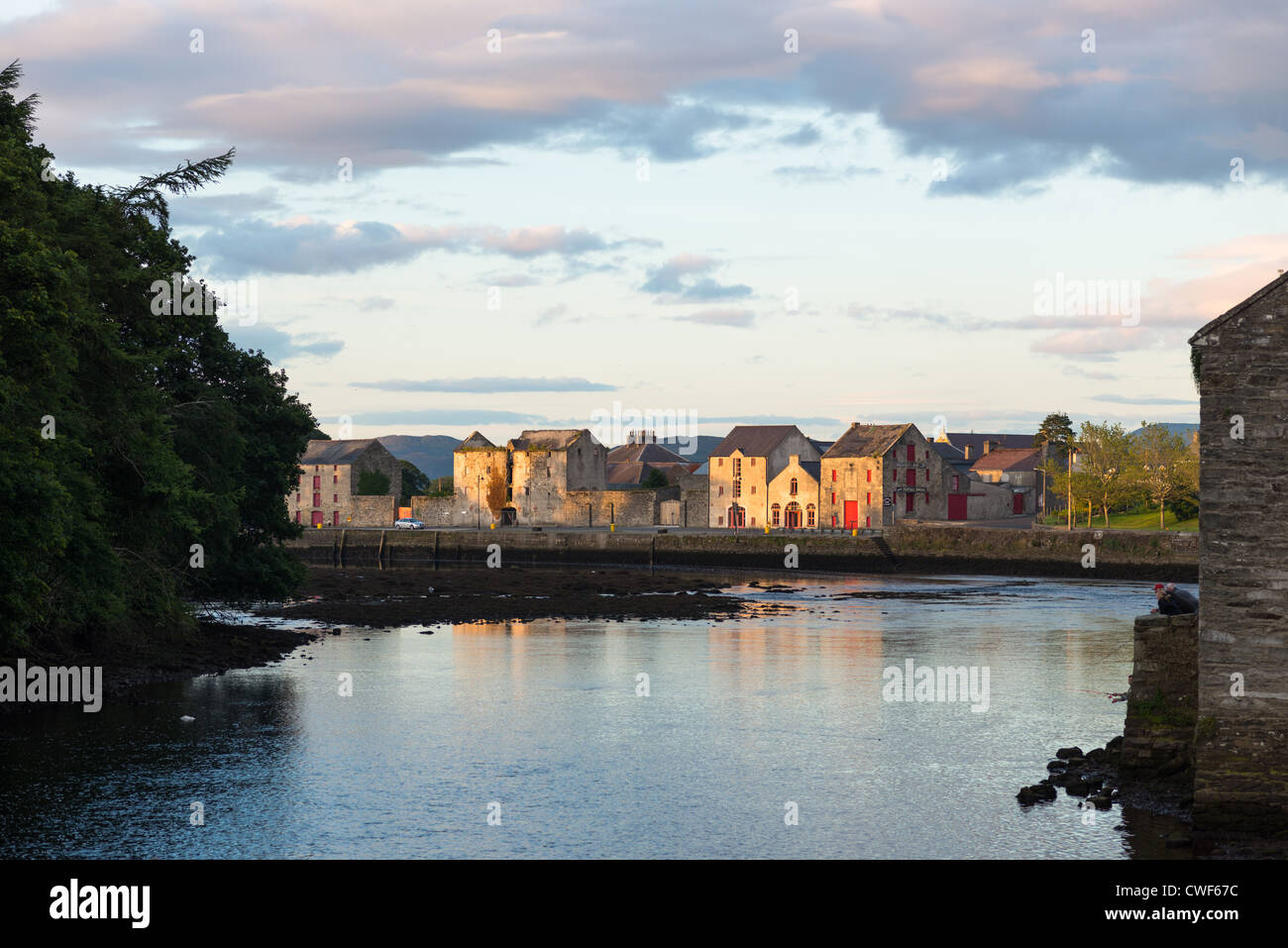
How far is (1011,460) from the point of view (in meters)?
145

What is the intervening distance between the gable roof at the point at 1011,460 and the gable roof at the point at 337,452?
68.4 metres

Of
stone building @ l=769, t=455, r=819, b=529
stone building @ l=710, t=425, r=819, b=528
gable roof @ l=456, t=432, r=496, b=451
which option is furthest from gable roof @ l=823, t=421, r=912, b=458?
gable roof @ l=456, t=432, r=496, b=451

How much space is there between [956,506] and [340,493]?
59775 mm

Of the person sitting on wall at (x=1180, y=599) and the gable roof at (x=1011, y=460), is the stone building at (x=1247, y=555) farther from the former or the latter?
the gable roof at (x=1011, y=460)

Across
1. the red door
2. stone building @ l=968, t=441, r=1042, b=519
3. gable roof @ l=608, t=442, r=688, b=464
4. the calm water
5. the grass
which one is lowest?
the calm water

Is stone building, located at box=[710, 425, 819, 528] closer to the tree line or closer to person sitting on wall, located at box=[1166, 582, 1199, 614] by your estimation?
the tree line

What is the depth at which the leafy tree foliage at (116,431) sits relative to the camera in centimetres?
2452

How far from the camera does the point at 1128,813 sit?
66.4 ft

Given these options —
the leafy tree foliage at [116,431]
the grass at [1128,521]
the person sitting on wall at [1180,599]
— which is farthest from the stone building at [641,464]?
the person sitting on wall at [1180,599]

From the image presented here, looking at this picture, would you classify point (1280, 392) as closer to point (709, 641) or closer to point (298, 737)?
point (298, 737)

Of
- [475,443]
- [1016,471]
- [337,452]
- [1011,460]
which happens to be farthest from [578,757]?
Answer: [1011,460]

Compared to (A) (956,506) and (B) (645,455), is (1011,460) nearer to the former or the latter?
(A) (956,506)

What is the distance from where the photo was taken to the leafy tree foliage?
2452cm
